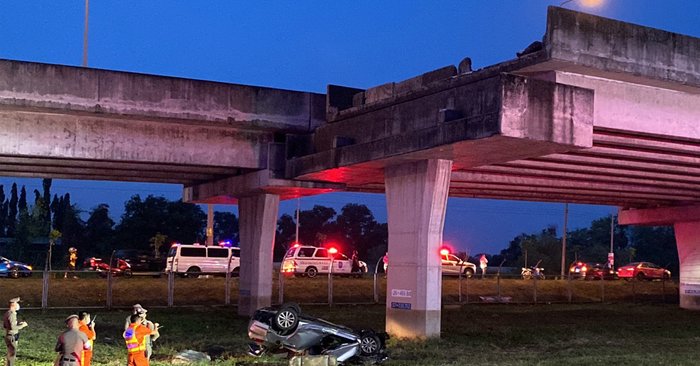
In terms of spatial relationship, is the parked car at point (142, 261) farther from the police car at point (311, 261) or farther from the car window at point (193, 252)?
the police car at point (311, 261)

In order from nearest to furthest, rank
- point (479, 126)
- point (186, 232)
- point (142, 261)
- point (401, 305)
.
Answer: point (479, 126) < point (401, 305) < point (142, 261) < point (186, 232)

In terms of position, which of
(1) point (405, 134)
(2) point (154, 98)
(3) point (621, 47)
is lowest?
(1) point (405, 134)

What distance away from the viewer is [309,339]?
695 inches

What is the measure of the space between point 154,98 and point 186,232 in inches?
2083

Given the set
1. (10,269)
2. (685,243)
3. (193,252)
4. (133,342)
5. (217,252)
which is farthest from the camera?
(217,252)

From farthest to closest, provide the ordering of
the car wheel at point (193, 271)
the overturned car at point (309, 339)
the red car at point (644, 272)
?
1. the red car at point (644, 272)
2. the car wheel at point (193, 271)
3. the overturned car at point (309, 339)

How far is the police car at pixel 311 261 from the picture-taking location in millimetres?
45156

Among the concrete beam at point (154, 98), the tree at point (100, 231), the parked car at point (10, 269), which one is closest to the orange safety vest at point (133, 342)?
the concrete beam at point (154, 98)

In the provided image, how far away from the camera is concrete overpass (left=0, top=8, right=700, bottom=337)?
59.9 feet

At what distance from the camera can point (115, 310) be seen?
109 ft

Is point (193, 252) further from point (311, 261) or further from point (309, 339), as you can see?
point (309, 339)

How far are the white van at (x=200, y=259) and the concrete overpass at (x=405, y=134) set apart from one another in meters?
11.9

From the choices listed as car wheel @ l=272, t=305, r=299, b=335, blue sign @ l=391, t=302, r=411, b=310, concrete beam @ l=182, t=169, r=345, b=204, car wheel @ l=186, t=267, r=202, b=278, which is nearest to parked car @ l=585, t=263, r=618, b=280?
car wheel @ l=186, t=267, r=202, b=278

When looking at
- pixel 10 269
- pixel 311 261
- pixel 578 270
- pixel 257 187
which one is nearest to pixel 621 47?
pixel 257 187
